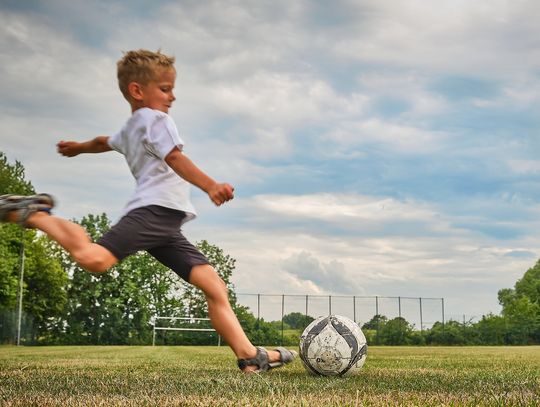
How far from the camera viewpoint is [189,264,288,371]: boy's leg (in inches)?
191

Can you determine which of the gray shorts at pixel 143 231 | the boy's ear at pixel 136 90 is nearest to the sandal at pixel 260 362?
the gray shorts at pixel 143 231

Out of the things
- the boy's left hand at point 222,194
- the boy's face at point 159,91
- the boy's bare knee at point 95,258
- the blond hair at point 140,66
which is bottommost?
the boy's bare knee at point 95,258

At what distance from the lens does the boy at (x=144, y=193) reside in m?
4.27

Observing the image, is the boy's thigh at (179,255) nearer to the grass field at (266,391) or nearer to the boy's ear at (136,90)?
the grass field at (266,391)

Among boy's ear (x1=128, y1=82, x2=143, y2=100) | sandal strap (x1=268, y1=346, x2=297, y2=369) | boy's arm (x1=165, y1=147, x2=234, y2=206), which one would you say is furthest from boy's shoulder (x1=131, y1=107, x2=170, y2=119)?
sandal strap (x1=268, y1=346, x2=297, y2=369)

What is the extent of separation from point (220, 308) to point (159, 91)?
167cm

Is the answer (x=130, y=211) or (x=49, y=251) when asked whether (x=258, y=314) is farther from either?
(x=130, y=211)

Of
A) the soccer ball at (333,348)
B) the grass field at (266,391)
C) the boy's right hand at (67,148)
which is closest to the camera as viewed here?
the grass field at (266,391)

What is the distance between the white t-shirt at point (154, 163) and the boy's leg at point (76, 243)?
0.32m

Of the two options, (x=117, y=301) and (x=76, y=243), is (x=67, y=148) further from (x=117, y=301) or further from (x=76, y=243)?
(x=117, y=301)

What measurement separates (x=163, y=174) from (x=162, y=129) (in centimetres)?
30

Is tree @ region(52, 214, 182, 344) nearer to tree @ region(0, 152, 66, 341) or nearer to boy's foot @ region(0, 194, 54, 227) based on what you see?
tree @ region(0, 152, 66, 341)

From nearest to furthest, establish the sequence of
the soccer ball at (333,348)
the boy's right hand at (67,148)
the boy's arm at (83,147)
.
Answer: the boy's arm at (83,147) → the boy's right hand at (67,148) → the soccer ball at (333,348)

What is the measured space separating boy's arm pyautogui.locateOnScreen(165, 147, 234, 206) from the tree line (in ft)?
91.5
